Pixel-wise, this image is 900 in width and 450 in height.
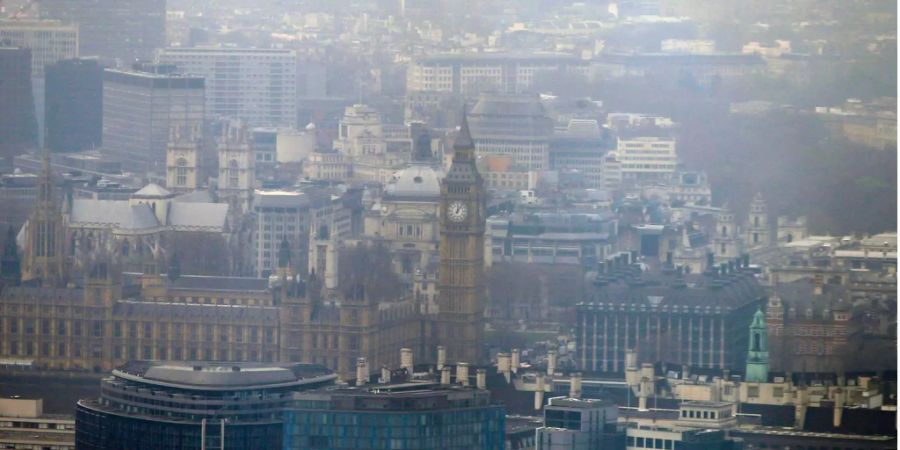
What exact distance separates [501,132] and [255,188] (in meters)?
3.18

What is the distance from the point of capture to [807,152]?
36594mm

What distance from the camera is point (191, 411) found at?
25938 millimetres

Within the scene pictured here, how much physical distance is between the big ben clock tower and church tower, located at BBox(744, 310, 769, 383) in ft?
7.21

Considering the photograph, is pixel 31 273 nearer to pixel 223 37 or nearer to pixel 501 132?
pixel 501 132

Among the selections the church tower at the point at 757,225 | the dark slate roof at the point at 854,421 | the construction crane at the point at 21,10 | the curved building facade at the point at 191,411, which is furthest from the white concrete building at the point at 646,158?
the dark slate roof at the point at 854,421

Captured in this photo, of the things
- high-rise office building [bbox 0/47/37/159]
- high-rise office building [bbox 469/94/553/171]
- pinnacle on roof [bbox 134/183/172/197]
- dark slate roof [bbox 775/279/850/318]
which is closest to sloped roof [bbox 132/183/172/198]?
pinnacle on roof [bbox 134/183/172/197]

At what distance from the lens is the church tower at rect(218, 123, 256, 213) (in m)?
39.4

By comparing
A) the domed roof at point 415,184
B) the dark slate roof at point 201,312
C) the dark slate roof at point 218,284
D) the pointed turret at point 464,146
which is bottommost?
the dark slate roof at point 201,312

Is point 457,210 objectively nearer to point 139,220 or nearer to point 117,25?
point 139,220

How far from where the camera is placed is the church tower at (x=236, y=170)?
39.4 m

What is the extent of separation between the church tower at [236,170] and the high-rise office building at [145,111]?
1.15m

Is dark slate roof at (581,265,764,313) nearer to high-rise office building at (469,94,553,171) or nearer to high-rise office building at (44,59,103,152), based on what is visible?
high-rise office building at (469,94,553,171)

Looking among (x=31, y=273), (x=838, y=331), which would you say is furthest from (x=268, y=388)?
(x=31, y=273)

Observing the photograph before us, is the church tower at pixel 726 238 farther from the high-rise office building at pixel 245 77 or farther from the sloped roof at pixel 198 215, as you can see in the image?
the high-rise office building at pixel 245 77
